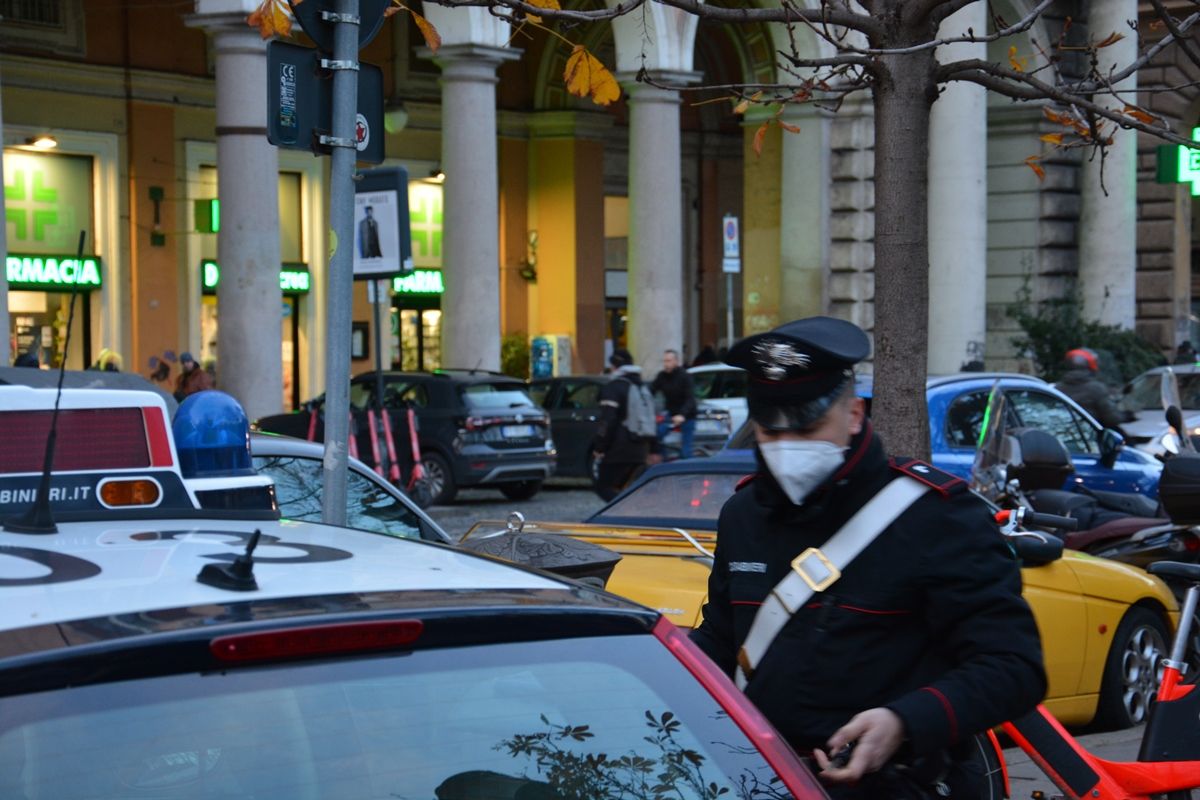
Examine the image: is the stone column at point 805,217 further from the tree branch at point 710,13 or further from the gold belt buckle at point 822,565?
the gold belt buckle at point 822,565

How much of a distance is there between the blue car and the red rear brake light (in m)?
→ 8.52

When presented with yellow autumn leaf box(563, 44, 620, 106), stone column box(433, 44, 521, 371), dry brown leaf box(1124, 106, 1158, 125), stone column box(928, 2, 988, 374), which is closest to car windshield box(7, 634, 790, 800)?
yellow autumn leaf box(563, 44, 620, 106)

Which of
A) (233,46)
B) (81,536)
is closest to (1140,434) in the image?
(233,46)

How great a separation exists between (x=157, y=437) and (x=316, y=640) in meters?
1.65

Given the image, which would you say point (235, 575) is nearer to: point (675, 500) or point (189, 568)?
point (189, 568)

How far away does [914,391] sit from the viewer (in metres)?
7.64

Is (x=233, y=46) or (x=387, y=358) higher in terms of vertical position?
(x=233, y=46)

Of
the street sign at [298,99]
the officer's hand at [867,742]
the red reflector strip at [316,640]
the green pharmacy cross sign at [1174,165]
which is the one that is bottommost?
the officer's hand at [867,742]

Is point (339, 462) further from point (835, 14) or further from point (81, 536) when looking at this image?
point (81, 536)

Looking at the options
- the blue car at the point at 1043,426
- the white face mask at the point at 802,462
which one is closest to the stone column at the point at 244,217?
the blue car at the point at 1043,426

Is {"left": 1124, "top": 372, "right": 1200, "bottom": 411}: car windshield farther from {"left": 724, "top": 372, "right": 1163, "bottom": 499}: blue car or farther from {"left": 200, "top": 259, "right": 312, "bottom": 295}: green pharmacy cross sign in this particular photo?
{"left": 200, "top": 259, "right": 312, "bottom": 295}: green pharmacy cross sign

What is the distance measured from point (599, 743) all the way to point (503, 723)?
156 mm

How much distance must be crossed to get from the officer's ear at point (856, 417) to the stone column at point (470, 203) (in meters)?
20.5

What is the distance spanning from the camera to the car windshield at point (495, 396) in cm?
2083
